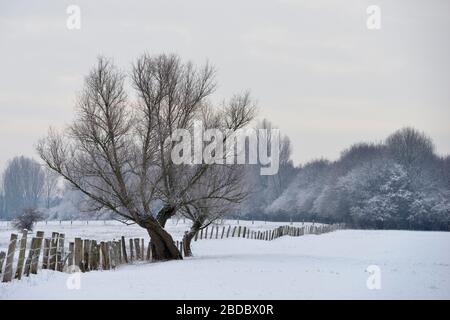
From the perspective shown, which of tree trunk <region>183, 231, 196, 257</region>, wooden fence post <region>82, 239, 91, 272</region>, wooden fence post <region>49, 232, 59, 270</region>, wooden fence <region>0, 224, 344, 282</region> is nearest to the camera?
wooden fence <region>0, 224, 344, 282</region>

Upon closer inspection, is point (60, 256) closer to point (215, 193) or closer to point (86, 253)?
point (86, 253)

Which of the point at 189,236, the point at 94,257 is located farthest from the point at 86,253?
the point at 189,236

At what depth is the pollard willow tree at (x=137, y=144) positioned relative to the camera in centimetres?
2755

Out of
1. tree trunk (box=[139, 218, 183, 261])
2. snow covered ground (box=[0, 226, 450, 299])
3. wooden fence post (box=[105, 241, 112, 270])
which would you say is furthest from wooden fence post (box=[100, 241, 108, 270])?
tree trunk (box=[139, 218, 183, 261])

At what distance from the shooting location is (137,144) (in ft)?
93.6

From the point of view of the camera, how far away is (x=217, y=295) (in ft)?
50.1

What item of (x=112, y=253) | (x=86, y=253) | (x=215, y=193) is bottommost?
(x=112, y=253)

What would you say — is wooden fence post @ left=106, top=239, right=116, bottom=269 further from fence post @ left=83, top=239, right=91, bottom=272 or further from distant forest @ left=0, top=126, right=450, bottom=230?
distant forest @ left=0, top=126, right=450, bottom=230

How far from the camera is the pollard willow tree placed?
2755 cm

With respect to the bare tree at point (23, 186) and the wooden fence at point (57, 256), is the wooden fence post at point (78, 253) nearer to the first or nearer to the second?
the wooden fence at point (57, 256)

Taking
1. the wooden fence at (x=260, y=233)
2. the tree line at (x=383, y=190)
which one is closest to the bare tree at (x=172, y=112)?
the wooden fence at (x=260, y=233)

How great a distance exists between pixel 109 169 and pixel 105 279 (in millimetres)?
10329

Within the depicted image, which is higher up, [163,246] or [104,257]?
[104,257]
